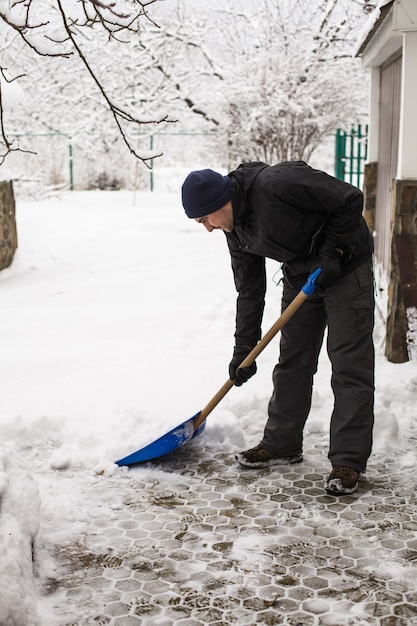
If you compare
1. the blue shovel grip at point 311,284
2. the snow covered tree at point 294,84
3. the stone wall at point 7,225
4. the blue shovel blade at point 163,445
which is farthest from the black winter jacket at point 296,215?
the snow covered tree at point 294,84

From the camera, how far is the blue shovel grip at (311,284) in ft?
11.8

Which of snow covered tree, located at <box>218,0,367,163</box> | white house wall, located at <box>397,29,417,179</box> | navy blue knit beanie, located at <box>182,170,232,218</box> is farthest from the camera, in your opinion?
snow covered tree, located at <box>218,0,367,163</box>

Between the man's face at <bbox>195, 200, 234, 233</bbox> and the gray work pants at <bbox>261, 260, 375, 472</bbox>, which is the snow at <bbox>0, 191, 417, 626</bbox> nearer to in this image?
the gray work pants at <bbox>261, 260, 375, 472</bbox>

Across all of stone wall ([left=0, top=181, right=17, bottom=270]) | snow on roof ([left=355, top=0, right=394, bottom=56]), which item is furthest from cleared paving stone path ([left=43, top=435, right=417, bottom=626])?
stone wall ([left=0, top=181, right=17, bottom=270])

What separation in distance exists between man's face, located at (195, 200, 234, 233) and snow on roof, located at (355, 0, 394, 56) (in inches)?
95.9

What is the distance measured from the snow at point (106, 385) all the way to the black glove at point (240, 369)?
1.73 feet

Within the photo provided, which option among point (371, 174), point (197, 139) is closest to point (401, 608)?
point (371, 174)

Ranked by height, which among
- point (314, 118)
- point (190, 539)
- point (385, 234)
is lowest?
point (190, 539)

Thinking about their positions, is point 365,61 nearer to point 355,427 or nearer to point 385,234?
point 385,234

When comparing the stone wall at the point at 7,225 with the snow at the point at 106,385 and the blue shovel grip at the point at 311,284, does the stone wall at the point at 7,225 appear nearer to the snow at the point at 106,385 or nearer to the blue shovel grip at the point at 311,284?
the snow at the point at 106,385

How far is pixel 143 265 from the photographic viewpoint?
9.63 metres

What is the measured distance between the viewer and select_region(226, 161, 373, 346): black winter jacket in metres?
3.48

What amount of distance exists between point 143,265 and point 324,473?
5960mm

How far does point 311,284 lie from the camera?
361 centimetres
